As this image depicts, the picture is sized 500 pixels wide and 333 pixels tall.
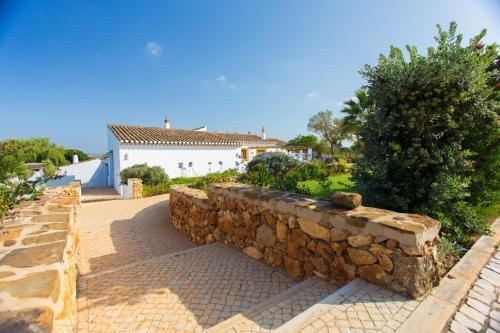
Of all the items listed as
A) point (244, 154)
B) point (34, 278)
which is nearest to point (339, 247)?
point (34, 278)

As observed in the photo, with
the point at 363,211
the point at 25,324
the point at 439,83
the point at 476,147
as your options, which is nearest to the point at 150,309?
the point at 25,324

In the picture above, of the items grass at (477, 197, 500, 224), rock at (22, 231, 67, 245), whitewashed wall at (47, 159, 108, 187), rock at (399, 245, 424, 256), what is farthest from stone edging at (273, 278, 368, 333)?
whitewashed wall at (47, 159, 108, 187)

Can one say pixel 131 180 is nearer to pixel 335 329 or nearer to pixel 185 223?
pixel 185 223

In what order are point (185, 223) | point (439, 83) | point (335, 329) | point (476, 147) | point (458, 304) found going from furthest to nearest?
point (185, 223) < point (476, 147) < point (439, 83) < point (458, 304) < point (335, 329)

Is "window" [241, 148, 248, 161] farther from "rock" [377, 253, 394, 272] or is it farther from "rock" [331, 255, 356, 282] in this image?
"rock" [377, 253, 394, 272]

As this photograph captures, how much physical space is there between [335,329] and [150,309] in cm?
208

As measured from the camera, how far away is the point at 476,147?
4512 millimetres

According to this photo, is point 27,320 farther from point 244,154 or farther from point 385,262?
point 244,154

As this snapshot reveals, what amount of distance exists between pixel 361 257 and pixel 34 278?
298 cm

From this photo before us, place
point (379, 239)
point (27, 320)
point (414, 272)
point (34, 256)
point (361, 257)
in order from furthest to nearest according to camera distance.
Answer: point (361, 257), point (379, 239), point (414, 272), point (34, 256), point (27, 320)

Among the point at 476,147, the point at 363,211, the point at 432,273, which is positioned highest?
the point at 476,147

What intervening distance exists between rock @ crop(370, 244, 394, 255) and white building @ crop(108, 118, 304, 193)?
15133mm

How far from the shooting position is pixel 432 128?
4.05 meters

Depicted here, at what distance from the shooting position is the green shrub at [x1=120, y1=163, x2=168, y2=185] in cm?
1425
